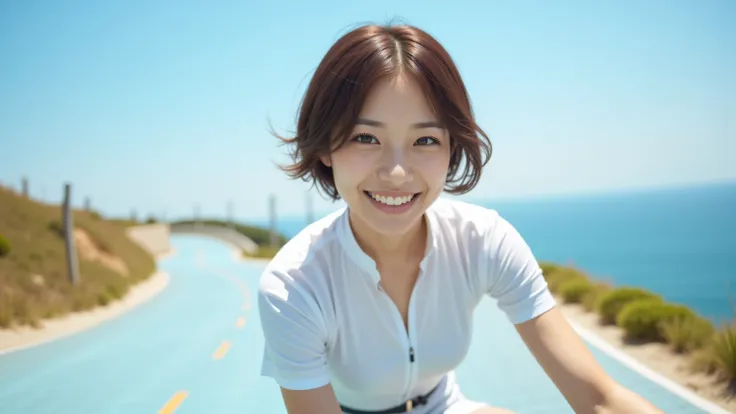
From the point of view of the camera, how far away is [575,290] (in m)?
10.4

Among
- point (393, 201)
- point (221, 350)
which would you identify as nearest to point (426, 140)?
point (393, 201)

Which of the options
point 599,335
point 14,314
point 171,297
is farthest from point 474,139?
point 171,297

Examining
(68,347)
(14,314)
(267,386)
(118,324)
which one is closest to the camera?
(267,386)

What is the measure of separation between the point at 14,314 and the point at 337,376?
9795 mm

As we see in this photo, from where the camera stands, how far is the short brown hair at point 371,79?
6.41 feet

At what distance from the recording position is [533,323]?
225cm

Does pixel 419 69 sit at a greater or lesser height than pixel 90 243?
greater

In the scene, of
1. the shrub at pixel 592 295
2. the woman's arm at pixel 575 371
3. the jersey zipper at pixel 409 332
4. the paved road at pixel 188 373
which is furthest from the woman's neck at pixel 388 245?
the shrub at pixel 592 295

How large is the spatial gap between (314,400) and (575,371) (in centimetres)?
98

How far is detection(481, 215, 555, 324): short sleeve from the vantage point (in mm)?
2248

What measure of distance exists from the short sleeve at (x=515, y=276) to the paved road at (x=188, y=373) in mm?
3031

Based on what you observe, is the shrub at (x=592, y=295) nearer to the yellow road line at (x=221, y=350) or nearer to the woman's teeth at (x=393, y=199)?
the yellow road line at (x=221, y=350)

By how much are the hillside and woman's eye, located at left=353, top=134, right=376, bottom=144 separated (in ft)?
31.9

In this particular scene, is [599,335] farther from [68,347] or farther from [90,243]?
[90,243]
